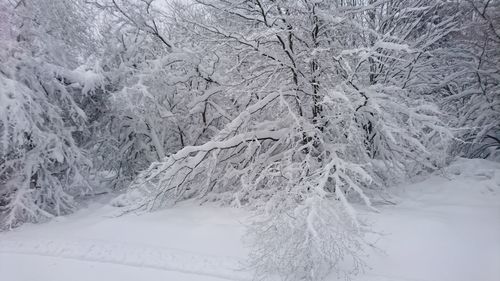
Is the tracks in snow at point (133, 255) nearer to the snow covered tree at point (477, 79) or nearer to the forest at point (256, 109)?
the forest at point (256, 109)

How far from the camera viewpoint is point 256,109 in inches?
320

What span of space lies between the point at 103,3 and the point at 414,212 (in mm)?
9465

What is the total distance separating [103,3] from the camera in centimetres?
1126

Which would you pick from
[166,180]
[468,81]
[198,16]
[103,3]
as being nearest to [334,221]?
[166,180]

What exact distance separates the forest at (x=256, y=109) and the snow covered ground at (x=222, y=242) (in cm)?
45

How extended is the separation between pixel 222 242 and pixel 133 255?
4.64ft

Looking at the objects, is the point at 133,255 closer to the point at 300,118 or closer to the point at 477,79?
the point at 300,118

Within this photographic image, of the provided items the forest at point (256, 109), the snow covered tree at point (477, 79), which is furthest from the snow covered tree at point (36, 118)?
the snow covered tree at point (477, 79)

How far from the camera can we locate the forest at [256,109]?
21.6 feet

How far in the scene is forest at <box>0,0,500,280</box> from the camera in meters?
6.58

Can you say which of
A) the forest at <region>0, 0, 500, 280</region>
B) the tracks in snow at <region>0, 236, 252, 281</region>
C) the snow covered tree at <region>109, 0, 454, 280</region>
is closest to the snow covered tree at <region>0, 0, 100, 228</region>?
the forest at <region>0, 0, 500, 280</region>

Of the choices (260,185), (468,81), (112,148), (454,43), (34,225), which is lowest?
(34,225)

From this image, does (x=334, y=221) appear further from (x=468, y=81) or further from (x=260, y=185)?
(x=468, y=81)

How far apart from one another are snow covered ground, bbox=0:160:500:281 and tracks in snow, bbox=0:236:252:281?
0.02m
